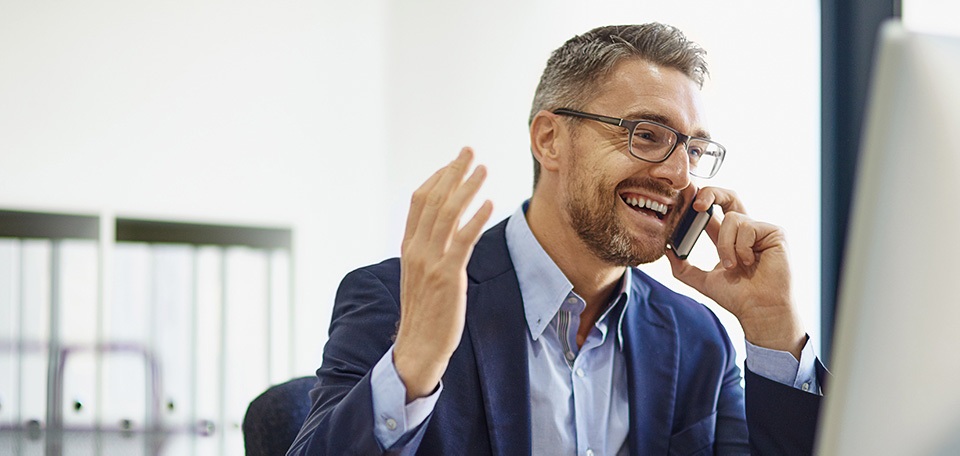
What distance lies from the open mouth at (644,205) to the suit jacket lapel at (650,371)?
16 cm

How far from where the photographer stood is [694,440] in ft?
4.36

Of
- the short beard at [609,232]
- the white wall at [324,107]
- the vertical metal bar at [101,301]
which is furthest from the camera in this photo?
the vertical metal bar at [101,301]

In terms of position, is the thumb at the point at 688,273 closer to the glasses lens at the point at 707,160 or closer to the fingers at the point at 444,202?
the glasses lens at the point at 707,160

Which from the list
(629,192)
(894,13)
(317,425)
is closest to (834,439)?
(317,425)

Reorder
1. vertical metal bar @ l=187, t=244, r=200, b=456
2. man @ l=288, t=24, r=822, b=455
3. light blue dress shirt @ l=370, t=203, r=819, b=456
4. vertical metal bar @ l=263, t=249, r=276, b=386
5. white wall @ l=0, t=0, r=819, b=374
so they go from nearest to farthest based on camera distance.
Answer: man @ l=288, t=24, r=822, b=455
light blue dress shirt @ l=370, t=203, r=819, b=456
white wall @ l=0, t=0, r=819, b=374
vertical metal bar @ l=187, t=244, r=200, b=456
vertical metal bar @ l=263, t=249, r=276, b=386

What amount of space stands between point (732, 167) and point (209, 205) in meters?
2.05

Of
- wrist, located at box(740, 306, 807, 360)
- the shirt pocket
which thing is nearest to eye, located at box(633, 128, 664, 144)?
wrist, located at box(740, 306, 807, 360)

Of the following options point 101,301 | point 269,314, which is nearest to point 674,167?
point 101,301

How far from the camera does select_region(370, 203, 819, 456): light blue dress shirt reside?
128cm

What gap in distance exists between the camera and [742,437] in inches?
53.8

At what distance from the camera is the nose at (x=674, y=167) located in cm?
145

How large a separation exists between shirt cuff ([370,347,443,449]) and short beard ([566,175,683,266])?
548mm

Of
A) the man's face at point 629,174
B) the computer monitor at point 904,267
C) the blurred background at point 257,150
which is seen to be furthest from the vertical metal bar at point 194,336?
the computer monitor at point 904,267

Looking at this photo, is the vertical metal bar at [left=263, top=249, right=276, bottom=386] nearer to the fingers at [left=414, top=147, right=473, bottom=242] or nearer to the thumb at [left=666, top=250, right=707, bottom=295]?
the thumb at [left=666, top=250, right=707, bottom=295]
